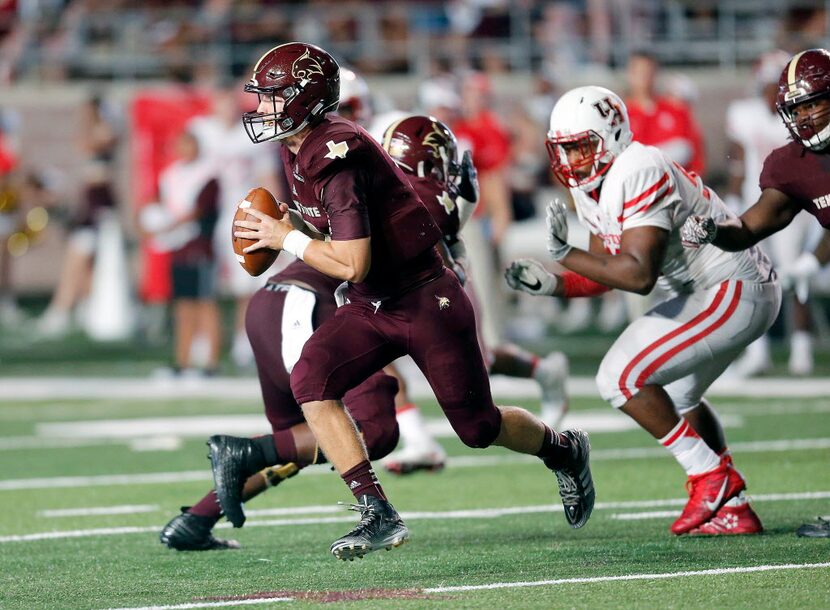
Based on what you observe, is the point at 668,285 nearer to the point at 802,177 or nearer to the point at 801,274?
the point at 802,177

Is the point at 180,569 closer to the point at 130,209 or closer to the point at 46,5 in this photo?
the point at 130,209

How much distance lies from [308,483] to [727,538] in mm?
2506

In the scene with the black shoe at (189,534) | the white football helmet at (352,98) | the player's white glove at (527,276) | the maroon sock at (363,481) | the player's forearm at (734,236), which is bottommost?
the black shoe at (189,534)

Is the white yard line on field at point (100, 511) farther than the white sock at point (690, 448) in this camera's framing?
Yes

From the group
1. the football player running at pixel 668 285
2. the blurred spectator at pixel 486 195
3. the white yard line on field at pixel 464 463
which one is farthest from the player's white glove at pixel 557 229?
the blurred spectator at pixel 486 195

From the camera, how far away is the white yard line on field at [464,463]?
24.5ft

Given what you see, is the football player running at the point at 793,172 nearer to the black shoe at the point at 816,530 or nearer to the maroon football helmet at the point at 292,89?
the black shoe at the point at 816,530

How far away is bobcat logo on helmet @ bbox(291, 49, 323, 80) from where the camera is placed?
16.4 ft

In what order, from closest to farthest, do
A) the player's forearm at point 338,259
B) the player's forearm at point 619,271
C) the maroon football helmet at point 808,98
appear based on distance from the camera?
the player's forearm at point 338,259 < the player's forearm at point 619,271 < the maroon football helmet at point 808,98

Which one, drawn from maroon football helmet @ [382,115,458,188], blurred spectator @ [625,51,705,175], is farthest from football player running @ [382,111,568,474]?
blurred spectator @ [625,51,705,175]

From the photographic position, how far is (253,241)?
496 cm

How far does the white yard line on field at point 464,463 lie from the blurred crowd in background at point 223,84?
17.3 ft

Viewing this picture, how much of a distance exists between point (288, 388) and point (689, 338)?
145cm

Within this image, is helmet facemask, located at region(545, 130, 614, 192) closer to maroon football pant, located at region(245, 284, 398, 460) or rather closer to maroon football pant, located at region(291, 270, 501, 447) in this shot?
maroon football pant, located at region(291, 270, 501, 447)
